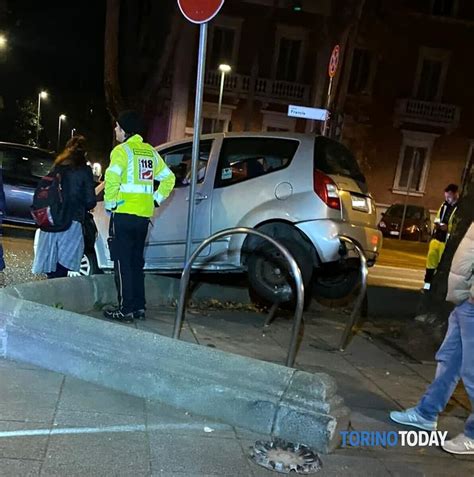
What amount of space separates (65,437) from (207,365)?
98 centimetres

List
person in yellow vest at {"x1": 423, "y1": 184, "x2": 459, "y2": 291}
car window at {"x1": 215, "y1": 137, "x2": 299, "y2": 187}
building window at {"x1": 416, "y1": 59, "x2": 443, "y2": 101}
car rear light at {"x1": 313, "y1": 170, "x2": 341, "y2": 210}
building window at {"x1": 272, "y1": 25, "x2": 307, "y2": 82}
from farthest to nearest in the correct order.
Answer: building window at {"x1": 416, "y1": 59, "x2": 443, "y2": 101} < building window at {"x1": 272, "y1": 25, "x2": 307, "y2": 82} < person in yellow vest at {"x1": 423, "y1": 184, "x2": 459, "y2": 291} < car window at {"x1": 215, "y1": 137, "x2": 299, "y2": 187} < car rear light at {"x1": 313, "y1": 170, "x2": 341, "y2": 210}

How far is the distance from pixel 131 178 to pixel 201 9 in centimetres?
154

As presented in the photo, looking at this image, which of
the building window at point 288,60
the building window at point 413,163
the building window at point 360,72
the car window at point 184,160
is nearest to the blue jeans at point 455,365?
the car window at point 184,160

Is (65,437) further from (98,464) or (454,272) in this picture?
(454,272)

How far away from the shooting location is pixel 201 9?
14.5 feet

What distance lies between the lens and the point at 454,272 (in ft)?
11.9

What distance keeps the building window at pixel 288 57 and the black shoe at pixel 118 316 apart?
2486cm

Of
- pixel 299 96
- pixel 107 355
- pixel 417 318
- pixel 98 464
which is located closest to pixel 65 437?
pixel 98 464

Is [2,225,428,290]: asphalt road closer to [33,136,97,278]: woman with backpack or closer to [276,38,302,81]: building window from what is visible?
[33,136,97,278]: woman with backpack

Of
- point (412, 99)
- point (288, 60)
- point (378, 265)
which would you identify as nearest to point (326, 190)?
point (378, 265)

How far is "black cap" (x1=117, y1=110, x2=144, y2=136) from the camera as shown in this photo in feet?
16.5

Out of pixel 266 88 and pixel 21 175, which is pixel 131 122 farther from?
pixel 266 88

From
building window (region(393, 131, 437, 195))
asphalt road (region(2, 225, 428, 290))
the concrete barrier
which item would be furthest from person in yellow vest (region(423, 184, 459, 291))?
building window (region(393, 131, 437, 195))

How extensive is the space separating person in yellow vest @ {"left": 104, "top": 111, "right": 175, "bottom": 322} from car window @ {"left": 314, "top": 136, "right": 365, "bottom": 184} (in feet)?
5.49
